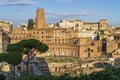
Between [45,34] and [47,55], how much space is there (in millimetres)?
5886

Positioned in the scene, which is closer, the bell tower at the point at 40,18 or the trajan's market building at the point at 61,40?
the trajan's market building at the point at 61,40

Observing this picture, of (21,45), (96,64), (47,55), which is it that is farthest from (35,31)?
(21,45)

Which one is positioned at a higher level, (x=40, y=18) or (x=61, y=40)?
(x=40, y=18)

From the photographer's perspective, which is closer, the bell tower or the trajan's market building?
the trajan's market building

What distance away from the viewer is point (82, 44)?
57.9 meters

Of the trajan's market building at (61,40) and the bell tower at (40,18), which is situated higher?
the bell tower at (40,18)

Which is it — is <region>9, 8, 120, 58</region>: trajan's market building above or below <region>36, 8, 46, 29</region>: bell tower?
below

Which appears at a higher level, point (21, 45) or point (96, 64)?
point (21, 45)

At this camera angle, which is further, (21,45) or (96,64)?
(96,64)

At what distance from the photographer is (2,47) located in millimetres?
58000

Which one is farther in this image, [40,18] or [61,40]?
[40,18]

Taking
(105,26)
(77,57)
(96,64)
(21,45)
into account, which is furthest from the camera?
(105,26)

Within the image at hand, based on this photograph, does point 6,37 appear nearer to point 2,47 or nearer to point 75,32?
point 2,47

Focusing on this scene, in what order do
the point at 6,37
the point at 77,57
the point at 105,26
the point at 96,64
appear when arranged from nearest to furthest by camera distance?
1. the point at 96,64
2. the point at 77,57
3. the point at 6,37
4. the point at 105,26
